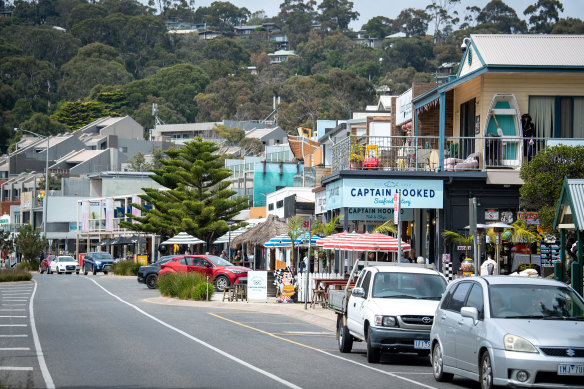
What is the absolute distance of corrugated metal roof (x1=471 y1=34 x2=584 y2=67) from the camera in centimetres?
2758

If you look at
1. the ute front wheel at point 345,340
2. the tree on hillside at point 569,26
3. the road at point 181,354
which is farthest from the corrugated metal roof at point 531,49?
the tree on hillside at point 569,26

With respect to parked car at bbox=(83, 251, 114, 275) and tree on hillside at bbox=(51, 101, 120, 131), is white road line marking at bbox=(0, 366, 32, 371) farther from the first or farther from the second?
tree on hillside at bbox=(51, 101, 120, 131)

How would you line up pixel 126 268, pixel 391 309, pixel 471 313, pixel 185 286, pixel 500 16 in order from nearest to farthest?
pixel 471 313, pixel 391 309, pixel 185 286, pixel 126 268, pixel 500 16

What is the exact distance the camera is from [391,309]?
16109 mm

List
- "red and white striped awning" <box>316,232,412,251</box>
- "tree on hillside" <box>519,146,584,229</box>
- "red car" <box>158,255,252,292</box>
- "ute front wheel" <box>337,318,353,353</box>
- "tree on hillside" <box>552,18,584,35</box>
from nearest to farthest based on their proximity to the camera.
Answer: "ute front wheel" <box>337,318,353,353</box>, "tree on hillside" <box>519,146,584,229</box>, "red and white striped awning" <box>316,232,412,251</box>, "red car" <box>158,255,252,292</box>, "tree on hillside" <box>552,18,584,35</box>

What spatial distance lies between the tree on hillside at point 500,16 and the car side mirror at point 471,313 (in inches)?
6861

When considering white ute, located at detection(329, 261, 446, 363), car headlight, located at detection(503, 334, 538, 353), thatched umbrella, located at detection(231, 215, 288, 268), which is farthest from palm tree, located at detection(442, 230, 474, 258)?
thatched umbrella, located at detection(231, 215, 288, 268)

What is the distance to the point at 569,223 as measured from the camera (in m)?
18.5

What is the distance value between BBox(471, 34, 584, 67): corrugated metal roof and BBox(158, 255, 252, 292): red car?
14779 mm

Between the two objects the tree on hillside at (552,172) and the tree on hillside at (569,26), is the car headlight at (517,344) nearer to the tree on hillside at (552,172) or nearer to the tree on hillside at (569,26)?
the tree on hillside at (552,172)

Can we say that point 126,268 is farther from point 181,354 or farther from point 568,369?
point 568,369

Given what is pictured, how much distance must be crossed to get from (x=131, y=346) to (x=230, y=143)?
4234 inches

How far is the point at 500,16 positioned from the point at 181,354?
174135 millimetres

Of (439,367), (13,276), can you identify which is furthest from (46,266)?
(439,367)
